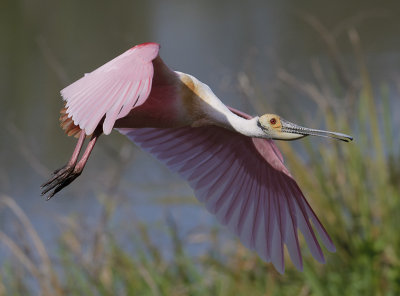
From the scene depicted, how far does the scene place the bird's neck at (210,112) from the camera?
2354 millimetres

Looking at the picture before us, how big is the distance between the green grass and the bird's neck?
1.39m

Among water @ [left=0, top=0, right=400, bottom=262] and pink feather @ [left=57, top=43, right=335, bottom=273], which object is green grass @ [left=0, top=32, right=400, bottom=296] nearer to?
water @ [left=0, top=0, right=400, bottom=262]

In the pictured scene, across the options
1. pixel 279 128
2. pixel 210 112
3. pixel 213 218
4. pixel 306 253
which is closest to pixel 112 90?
pixel 210 112

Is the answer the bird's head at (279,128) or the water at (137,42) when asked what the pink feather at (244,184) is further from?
the water at (137,42)

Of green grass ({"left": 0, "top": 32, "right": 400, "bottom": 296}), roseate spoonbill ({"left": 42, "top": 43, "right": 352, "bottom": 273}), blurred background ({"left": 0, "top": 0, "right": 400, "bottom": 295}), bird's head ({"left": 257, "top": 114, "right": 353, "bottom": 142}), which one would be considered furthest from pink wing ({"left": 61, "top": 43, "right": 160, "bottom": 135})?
green grass ({"left": 0, "top": 32, "right": 400, "bottom": 296})

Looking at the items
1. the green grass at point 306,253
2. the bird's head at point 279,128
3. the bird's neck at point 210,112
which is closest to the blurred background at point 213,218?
the green grass at point 306,253

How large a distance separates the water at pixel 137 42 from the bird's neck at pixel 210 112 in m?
1.66

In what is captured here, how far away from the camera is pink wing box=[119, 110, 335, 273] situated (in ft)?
9.58

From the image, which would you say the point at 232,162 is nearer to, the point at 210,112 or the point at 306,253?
the point at 210,112

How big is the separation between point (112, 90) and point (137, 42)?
627 centimetres

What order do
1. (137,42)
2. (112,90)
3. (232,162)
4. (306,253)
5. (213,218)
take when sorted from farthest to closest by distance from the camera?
1. (137,42)
2. (213,218)
3. (306,253)
4. (232,162)
5. (112,90)

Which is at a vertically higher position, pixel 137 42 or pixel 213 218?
pixel 137 42

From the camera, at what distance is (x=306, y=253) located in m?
3.88

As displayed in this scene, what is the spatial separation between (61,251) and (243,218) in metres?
1.46
